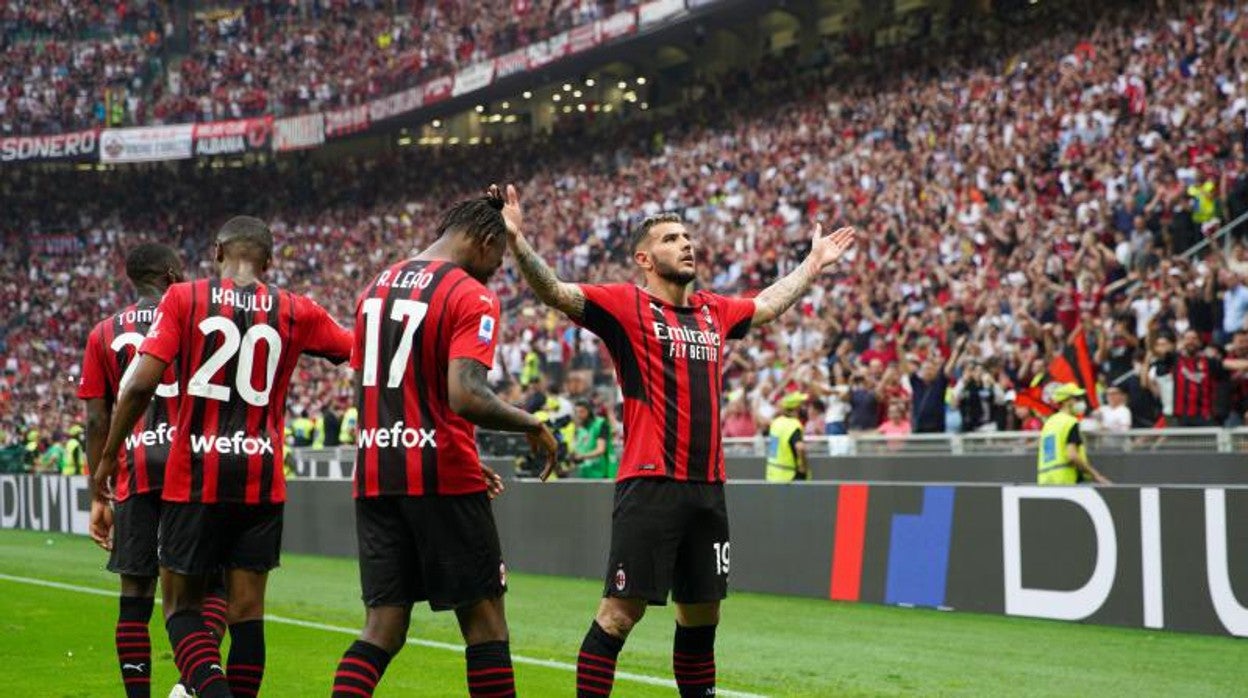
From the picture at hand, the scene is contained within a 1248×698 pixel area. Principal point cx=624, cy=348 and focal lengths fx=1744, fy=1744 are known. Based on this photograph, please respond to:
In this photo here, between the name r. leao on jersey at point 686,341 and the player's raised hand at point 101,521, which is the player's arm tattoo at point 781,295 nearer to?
the name r. leao on jersey at point 686,341

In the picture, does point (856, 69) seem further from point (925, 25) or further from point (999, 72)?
point (999, 72)

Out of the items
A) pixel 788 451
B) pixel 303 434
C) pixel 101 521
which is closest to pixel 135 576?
pixel 101 521

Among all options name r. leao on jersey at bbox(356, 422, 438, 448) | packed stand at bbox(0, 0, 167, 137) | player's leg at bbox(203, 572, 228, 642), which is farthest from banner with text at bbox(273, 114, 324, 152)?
name r. leao on jersey at bbox(356, 422, 438, 448)

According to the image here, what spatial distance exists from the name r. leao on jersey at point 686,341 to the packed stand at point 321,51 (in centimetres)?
3785

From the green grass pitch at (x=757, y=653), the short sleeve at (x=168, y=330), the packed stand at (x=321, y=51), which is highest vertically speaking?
the packed stand at (x=321, y=51)

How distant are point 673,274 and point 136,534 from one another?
2541 mm

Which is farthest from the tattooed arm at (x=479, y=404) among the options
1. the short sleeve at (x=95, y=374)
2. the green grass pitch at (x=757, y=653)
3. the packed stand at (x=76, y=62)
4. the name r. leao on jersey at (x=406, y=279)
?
the packed stand at (x=76, y=62)

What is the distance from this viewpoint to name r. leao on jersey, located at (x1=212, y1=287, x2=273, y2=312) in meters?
6.80

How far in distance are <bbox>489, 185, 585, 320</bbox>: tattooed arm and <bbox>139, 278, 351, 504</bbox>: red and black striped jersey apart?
43.1 inches

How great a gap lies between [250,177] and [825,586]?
42.9m

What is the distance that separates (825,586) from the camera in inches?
553

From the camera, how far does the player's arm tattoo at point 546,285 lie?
21.1 ft

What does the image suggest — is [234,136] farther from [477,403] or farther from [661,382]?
[477,403]

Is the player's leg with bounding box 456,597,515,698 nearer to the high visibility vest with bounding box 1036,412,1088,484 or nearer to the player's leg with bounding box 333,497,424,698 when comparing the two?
the player's leg with bounding box 333,497,424,698
